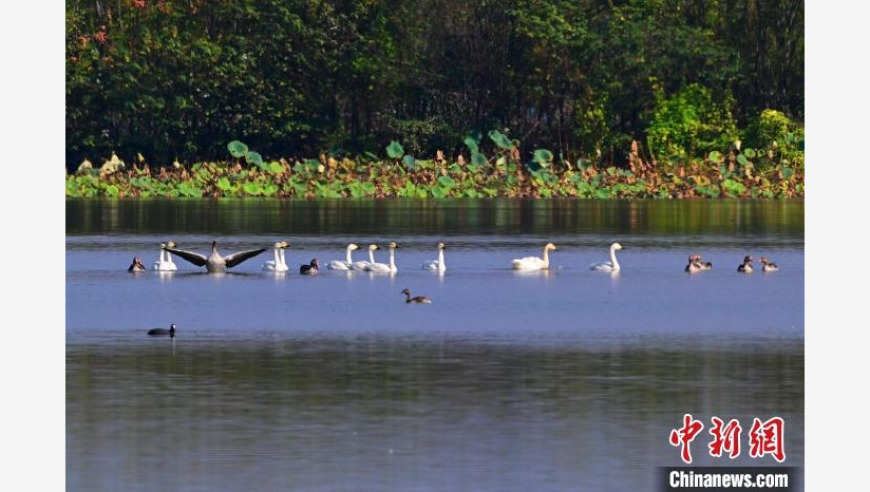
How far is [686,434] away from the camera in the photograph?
17141 mm

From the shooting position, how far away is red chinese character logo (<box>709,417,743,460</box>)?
1700cm

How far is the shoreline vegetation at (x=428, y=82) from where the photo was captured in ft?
191

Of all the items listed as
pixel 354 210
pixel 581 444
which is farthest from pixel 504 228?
pixel 581 444

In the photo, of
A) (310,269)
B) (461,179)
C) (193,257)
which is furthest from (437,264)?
(461,179)

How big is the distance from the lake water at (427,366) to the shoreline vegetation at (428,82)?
19.8 meters

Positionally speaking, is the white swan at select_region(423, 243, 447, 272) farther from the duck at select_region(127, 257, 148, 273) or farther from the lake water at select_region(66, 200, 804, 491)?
the duck at select_region(127, 257, 148, 273)

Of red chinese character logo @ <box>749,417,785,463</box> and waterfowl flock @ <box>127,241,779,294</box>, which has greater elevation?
waterfowl flock @ <box>127,241,779,294</box>

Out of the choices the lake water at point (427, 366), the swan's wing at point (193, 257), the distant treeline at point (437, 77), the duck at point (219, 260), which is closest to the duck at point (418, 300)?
the lake water at point (427, 366)

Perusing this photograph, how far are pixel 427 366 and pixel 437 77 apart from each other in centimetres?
3879

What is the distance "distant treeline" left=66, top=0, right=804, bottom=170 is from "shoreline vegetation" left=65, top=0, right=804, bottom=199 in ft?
0.17

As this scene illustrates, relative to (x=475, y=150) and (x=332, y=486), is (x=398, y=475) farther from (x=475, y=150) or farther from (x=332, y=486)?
(x=475, y=150)

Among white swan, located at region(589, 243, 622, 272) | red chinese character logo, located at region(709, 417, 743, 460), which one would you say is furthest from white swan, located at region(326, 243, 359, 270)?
red chinese character logo, located at region(709, 417, 743, 460)

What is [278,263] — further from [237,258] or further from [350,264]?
[350,264]

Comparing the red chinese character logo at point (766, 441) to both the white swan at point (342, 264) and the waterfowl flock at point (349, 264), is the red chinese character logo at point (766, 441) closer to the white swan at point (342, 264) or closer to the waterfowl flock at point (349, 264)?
the waterfowl flock at point (349, 264)
